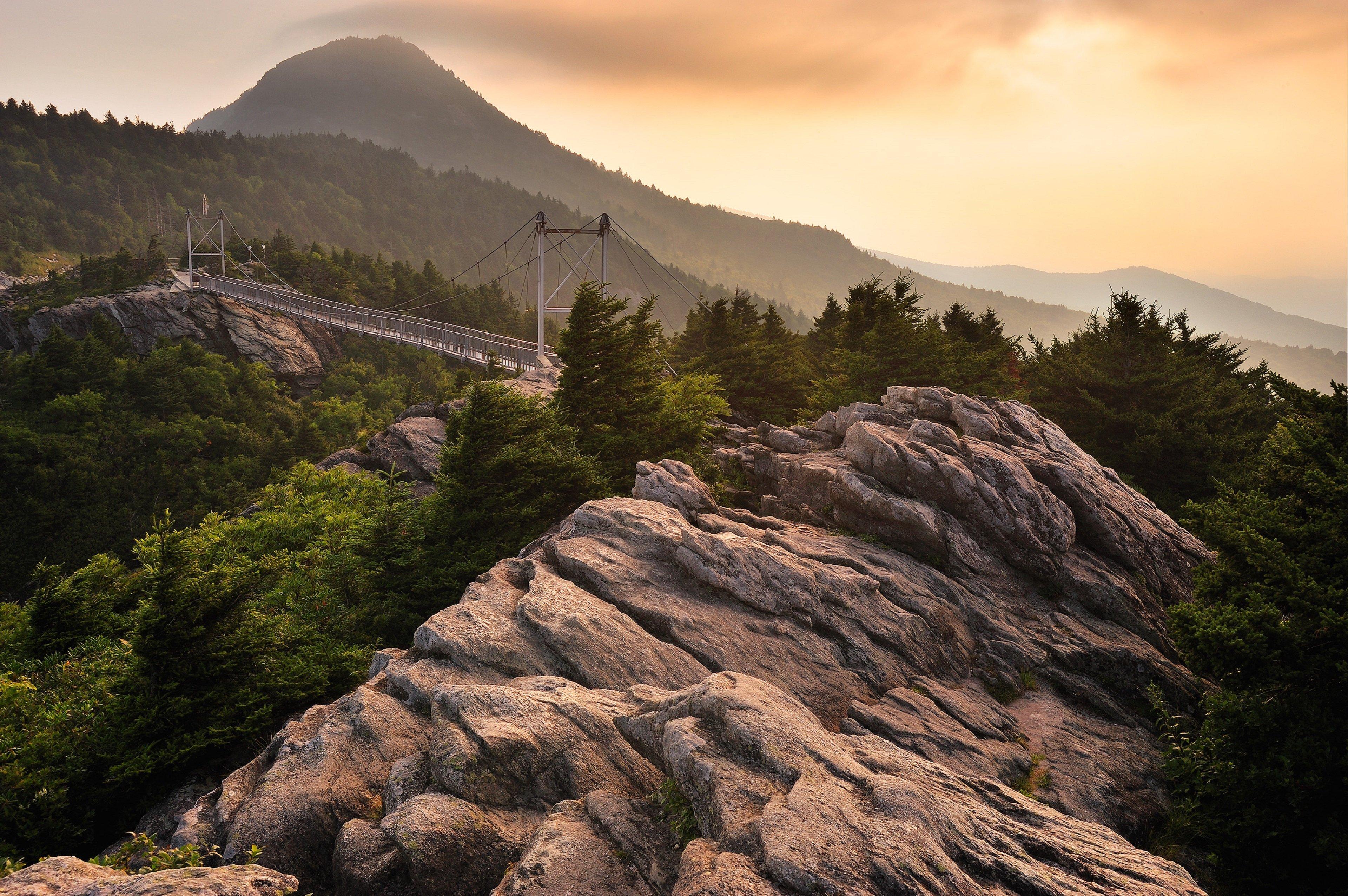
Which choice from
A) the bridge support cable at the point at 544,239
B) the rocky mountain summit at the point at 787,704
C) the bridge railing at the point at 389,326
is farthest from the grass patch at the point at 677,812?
the bridge railing at the point at 389,326

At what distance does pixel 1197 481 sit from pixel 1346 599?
1973cm

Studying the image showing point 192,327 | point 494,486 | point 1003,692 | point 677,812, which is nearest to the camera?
point 677,812

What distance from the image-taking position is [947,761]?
34.1ft

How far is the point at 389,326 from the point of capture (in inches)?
2144

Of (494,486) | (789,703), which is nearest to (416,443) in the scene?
(494,486)

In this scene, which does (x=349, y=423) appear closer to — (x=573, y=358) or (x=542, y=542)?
(x=573, y=358)

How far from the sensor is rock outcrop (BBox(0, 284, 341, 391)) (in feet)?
194

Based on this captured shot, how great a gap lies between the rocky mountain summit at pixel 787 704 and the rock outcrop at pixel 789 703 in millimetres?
42

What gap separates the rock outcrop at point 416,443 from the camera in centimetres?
3072

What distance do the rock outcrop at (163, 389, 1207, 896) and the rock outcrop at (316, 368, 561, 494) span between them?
16164 millimetres

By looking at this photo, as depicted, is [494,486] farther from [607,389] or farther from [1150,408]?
[1150,408]

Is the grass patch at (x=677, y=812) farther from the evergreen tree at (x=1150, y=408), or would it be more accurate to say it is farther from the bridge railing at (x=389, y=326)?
the bridge railing at (x=389, y=326)

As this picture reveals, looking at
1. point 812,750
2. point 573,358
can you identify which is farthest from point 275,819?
point 573,358

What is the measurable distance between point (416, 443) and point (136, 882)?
2854 cm
